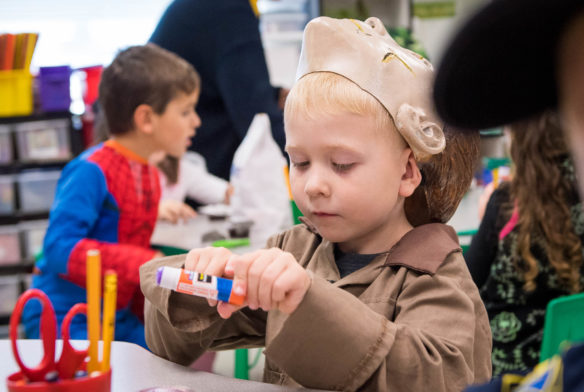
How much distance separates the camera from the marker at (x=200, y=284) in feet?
2.15

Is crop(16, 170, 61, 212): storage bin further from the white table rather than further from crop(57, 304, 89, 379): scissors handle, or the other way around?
crop(57, 304, 89, 379): scissors handle

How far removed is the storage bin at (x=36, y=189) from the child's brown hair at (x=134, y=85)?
177 centimetres

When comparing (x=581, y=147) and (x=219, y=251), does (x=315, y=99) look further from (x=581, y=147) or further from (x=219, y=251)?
(x=581, y=147)

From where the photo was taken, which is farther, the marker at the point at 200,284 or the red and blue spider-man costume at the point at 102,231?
the red and blue spider-man costume at the point at 102,231

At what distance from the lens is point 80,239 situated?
167 cm

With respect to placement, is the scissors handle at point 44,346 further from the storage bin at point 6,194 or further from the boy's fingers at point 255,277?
the storage bin at point 6,194

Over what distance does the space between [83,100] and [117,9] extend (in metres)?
1.04

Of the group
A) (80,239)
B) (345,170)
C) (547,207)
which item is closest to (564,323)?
(547,207)

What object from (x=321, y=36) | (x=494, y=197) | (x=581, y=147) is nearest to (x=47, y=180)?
(x=494, y=197)

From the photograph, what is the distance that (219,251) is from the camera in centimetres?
77

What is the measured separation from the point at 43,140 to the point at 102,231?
6.72 ft

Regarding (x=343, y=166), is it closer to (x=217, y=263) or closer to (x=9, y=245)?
(x=217, y=263)

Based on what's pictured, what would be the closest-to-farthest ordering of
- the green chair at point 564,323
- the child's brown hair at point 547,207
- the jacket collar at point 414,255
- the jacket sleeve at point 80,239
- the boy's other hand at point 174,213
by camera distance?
the jacket collar at point 414,255
the green chair at point 564,323
the child's brown hair at point 547,207
the jacket sleeve at point 80,239
the boy's other hand at point 174,213

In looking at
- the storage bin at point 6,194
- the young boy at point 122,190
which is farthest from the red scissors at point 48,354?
the storage bin at point 6,194
